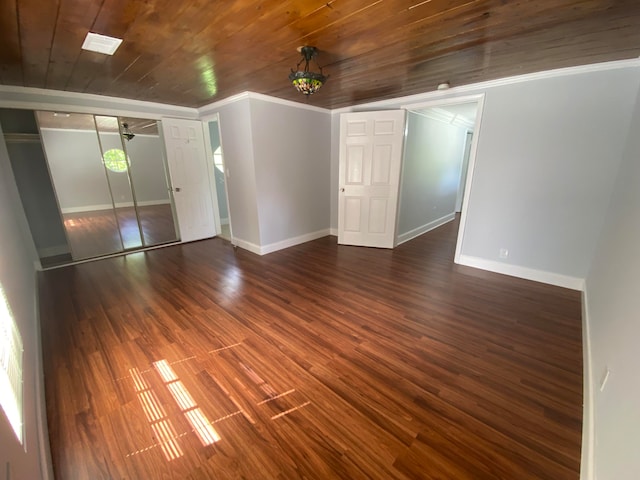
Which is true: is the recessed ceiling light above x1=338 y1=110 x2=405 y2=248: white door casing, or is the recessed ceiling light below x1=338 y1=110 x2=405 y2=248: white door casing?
above

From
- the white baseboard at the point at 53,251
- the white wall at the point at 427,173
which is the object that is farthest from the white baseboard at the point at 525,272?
the white baseboard at the point at 53,251

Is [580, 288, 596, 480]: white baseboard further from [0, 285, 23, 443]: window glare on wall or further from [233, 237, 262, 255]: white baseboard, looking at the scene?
[233, 237, 262, 255]: white baseboard

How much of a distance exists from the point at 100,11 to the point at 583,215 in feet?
15.1

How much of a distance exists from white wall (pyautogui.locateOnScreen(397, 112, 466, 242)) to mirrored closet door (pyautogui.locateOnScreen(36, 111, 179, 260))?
4.21m

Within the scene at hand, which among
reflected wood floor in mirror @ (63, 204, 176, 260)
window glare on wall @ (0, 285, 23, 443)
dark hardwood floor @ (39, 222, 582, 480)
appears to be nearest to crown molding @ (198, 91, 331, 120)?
reflected wood floor in mirror @ (63, 204, 176, 260)

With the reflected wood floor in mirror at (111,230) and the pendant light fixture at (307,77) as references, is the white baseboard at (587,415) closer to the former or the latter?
the pendant light fixture at (307,77)

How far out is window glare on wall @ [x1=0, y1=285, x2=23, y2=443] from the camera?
1.00m

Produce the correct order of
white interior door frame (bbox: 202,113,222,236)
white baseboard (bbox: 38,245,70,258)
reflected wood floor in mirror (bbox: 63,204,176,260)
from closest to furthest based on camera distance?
1. white baseboard (bbox: 38,245,70,258)
2. reflected wood floor in mirror (bbox: 63,204,176,260)
3. white interior door frame (bbox: 202,113,222,236)

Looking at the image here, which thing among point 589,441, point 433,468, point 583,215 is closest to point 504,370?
point 589,441

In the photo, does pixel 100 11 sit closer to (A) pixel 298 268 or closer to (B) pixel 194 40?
(B) pixel 194 40

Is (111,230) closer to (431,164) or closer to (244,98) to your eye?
(244,98)

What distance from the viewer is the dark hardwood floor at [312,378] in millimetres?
1321

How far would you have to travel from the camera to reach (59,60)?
2.45 metres

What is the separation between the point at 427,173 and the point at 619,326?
13.5ft
